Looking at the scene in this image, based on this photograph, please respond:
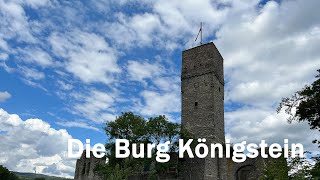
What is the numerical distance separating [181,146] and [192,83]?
9.08 meters

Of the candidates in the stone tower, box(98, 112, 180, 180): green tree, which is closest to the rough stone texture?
box(98, 112, 180, 180): green tree

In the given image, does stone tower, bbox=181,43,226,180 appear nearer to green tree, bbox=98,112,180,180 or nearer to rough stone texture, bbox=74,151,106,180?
green tree, bbox=98,112,180,180

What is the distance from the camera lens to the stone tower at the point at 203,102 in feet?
117

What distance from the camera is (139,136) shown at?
35.1 metres

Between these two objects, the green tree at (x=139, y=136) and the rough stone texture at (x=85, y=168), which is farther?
the rough stone texture at (x=85, y=168)

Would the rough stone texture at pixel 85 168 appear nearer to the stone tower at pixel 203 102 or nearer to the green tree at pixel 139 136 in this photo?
the green tree at pixel 139 136

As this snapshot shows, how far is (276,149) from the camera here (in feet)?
102

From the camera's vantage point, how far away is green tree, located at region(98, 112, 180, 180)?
3381cm

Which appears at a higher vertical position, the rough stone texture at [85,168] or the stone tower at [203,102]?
the stone tower at [203,102]

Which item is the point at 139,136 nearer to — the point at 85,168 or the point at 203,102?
the point at 203,102

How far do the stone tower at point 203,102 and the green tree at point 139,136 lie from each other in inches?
140

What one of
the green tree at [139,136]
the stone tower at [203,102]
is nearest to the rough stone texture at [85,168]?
the green tree at [139,136]

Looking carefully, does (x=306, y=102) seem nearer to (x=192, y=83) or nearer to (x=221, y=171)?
(x=221, y=171)

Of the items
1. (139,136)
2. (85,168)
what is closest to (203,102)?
(139,136)
